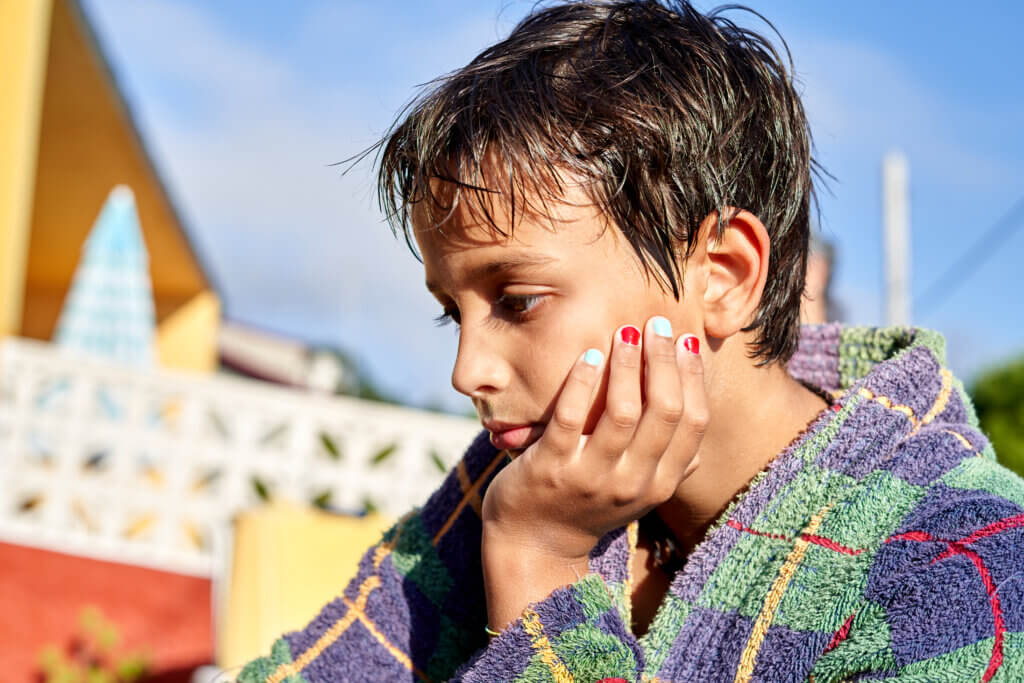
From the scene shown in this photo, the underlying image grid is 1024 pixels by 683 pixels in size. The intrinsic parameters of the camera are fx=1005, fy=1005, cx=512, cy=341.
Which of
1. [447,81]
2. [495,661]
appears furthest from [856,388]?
[447,81]

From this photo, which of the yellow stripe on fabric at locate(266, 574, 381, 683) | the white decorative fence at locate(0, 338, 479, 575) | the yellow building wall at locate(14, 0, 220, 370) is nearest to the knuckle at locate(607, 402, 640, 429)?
the yellow stripe on fabric at locate(266, 574, 381, 683)

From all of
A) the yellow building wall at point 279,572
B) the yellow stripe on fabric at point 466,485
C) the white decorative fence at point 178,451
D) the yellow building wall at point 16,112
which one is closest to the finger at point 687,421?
the yellow stripe on fabric at point 466,485

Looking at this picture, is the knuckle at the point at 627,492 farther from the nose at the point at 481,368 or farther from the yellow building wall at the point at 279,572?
the yellow building wall at the point at 279,572

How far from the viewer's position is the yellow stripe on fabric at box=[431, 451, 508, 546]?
2.06 metres

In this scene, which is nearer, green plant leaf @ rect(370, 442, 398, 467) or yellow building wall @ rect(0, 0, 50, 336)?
yellow building wall @ rect(0, 0, 50, 336)

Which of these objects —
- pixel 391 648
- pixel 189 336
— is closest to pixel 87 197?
pixel 189 336

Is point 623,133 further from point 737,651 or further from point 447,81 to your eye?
point 737,651

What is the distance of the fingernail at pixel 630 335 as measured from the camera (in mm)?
1644

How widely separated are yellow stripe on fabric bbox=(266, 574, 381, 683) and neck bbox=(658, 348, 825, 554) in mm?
644

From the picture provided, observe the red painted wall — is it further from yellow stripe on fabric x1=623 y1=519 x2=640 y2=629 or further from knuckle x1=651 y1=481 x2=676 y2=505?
knuckle x1=651 y1=481 x2=676 y2=505

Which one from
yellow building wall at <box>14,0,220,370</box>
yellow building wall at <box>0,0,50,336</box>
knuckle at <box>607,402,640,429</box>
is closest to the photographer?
knuckle at <box>607,402,640,429</box>

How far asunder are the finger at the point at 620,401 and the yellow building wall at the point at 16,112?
21.7ft

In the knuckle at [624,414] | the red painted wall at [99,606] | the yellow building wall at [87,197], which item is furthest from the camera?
the yellow building wall at [87,197]

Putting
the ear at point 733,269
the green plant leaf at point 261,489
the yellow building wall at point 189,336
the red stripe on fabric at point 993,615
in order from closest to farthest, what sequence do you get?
1. the red stripe on fabric at point 993,615
2. the ear at point 733,269
3. the green plant leaf at point 261,489
4. the yellow building wall at point 189,336
